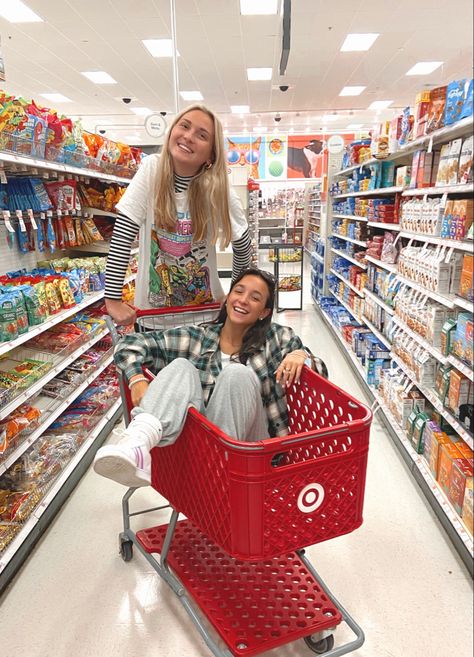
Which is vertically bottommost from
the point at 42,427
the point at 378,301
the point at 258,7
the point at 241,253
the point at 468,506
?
the point at 468,506

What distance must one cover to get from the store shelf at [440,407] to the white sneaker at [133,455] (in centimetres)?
105

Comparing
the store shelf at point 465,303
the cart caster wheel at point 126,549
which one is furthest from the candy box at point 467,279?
the cart caster wheel at point 126,549

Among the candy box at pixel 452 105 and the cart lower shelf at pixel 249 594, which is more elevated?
the candy box at pixel 452 105

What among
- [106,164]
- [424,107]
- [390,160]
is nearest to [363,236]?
[390,160]

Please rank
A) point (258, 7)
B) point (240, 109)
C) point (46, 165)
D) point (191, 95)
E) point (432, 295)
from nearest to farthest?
point (432, 295) < point (46, 165) < point (258, 7) < point (191, 95) < point (240, 109)

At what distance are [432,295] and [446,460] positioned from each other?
0.84 metres

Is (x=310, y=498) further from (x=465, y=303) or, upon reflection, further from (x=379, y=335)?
(x=379, y=335)

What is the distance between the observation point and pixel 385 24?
7.93 metres

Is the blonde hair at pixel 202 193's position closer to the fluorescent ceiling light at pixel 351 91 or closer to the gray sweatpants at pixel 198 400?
the gray sweatpants at pixel 198 400

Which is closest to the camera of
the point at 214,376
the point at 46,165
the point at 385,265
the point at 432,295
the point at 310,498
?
the point at 310,498

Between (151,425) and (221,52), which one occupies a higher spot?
(221,52)

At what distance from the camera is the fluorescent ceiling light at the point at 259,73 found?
1038cm

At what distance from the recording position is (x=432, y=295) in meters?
2.54

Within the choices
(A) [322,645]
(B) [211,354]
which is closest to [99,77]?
(B) [211,354]
